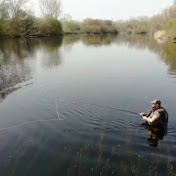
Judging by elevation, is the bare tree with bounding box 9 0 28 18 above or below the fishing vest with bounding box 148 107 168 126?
above

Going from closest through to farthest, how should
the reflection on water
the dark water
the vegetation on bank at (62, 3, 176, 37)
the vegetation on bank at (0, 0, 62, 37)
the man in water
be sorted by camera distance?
1. the dark water
2. the reflection on water
3. the man in water
4. the vegetation on bank at (0, 0, 62, 37)
5. the vegetation on bank at (62, 3, 176, 37)

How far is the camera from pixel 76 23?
126000mm

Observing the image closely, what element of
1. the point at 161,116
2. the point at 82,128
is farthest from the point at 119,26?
the point at 82,128

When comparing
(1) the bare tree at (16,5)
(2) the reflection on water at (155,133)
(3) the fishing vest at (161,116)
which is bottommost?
(2) the reflection on water at (155,133)

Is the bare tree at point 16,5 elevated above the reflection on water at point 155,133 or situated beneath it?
elevated above

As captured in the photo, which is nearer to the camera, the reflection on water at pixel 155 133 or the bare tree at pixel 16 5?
the reflection on water at pixel 155 133

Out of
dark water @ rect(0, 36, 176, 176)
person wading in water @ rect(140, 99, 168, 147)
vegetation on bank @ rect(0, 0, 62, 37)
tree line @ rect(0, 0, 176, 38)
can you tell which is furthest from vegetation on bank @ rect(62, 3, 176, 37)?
person wading in water @ rect(140, 99, 168, 147)

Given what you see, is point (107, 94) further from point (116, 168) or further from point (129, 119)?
point (116, 168)

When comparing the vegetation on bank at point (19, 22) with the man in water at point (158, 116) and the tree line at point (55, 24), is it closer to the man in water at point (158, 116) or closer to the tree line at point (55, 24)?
the tree line at point (55, 24)

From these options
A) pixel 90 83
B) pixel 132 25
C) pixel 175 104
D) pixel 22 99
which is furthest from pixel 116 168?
pixel 132 25

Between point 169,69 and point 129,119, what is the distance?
698 inches

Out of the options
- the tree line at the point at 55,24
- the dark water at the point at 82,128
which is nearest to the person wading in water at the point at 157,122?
the dark water at the point at 82,128

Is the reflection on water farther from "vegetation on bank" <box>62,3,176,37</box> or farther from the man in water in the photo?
"vegetation on bank" <box>62,3,176,37</box>

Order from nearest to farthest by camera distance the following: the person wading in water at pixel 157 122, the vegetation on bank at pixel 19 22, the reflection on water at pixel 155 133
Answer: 1. the reflection on water at pixel 155 133
2. the person wading in water at pixel 157 122
3. the vegetation on bank at pixel 19 22
